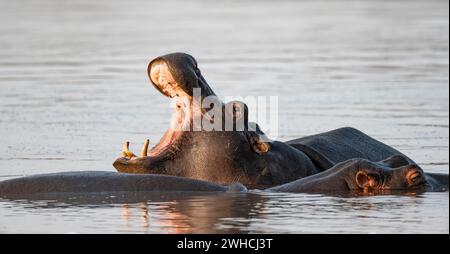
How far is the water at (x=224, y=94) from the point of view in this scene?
9.48 m

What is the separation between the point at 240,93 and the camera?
18125 mm

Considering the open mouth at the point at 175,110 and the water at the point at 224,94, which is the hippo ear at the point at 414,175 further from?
the open mouth at the point at 175,110

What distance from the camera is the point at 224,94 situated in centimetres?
1800

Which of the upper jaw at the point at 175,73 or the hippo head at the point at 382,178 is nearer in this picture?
the hippo head at the point at 382,178

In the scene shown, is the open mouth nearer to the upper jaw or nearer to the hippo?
the upper jaw

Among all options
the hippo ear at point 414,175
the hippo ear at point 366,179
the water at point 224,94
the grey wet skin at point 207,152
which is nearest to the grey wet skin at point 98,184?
the water at point 224,94

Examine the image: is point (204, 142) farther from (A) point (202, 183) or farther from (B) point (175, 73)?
(B) point (175, 73)

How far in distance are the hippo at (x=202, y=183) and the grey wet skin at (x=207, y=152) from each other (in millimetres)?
325

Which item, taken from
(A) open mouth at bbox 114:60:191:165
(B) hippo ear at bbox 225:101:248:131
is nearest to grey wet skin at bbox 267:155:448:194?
(B) hippo ear at bbox 225:101:248:131

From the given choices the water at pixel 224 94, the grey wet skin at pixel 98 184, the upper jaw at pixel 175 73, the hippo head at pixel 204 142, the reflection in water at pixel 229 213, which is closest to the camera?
the reflection in water at pixel 229 213

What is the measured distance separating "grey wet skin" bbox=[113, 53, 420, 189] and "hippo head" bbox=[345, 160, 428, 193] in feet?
2.58

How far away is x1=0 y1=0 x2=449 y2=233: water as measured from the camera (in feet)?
31.1

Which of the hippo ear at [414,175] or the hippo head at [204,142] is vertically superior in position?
the hippo head at [204,142]

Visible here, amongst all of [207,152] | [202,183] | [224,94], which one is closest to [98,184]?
[202,183]
